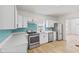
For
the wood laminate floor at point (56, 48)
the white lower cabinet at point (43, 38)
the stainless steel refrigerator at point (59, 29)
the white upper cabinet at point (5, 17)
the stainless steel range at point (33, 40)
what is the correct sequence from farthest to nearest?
1. the stainless steel refrigerator at point (59, 29)
2. the white lower cabinet at point (43, 38)
3. the stainless steel range at point (33, 40)
4. the wood laminate floor at point (56, 48)
5. the white upper cabinet at point (5, 17)

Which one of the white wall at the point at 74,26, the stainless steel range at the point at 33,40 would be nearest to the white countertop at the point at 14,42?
the stainless steel range at the point at 33,40

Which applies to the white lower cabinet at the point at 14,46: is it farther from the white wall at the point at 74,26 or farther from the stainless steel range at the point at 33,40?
the white wall at the point at 74,26

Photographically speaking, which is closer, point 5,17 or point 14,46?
point 5,17

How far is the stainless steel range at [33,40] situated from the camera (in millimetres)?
4548

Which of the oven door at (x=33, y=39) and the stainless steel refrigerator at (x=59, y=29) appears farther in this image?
the stainless steel refrigerator at (x=59, y=29)

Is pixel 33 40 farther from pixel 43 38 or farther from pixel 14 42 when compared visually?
pixel 14 42

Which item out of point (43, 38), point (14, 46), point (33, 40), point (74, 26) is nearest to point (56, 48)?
point (33, 40)

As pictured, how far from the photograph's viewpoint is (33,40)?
4.71 metres

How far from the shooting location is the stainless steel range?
4548 millimetres

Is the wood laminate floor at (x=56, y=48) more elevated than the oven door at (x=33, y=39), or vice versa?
the oven door at (x=33, y=39)

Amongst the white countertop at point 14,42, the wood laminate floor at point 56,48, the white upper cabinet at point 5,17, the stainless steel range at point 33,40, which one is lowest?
the wood laminate floor at point 56,48
